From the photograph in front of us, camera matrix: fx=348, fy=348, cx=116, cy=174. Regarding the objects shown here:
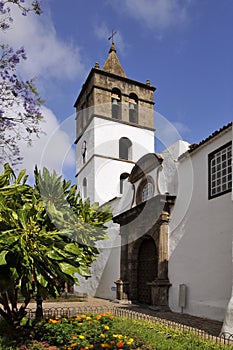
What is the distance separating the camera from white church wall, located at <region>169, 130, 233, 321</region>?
31.5 feet

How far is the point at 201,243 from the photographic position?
10.7 m

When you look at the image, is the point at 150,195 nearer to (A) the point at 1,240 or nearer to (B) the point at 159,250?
(B) the point at 159,250

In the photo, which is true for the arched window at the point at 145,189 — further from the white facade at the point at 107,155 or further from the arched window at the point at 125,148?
the arched window at the point at 125,148

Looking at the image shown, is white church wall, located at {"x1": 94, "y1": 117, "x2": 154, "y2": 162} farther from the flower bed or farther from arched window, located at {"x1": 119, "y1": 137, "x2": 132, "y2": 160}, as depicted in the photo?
the flower bed

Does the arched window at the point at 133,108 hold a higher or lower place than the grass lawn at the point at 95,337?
higher

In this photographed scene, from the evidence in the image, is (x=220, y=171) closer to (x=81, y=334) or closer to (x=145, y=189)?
(x=145, y=189)

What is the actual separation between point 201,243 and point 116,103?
15.4 metres

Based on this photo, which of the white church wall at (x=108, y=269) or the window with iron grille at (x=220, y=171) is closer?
the window with iron grille at (x=220, y=171)

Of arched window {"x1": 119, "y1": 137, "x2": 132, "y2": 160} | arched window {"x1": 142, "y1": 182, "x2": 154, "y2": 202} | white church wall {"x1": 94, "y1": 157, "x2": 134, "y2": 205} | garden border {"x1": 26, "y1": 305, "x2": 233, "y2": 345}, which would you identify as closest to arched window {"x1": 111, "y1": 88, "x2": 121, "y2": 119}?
arched window {"x1": 119, "y1": 137, "x2": 132, "y2": 160}

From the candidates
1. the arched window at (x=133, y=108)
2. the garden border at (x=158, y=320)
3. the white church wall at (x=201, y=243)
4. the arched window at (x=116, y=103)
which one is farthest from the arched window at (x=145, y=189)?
the arched window at (x=133, y=108)

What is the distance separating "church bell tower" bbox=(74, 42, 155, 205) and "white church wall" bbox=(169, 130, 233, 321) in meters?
10.6

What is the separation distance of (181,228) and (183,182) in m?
1.59

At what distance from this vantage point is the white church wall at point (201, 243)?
9.59 meters

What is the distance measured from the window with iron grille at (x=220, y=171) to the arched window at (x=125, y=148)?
521 inches
